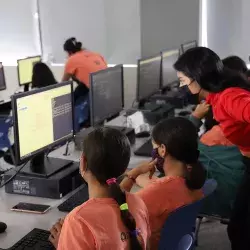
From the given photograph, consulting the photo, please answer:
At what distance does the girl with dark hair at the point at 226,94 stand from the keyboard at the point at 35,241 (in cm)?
97

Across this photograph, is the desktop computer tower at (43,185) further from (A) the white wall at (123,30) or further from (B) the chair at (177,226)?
(A) the white wall at (123,30)

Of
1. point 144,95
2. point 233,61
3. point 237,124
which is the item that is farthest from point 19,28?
point 237,124

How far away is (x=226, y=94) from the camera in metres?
2.02

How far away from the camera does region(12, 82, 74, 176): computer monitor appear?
197 centimetres

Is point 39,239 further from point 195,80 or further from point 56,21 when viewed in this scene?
point 56,21

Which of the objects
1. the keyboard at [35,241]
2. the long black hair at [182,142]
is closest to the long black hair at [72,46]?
the long black hair at [182,142]

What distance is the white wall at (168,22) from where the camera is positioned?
501cm

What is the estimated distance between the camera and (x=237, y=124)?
6.99ft

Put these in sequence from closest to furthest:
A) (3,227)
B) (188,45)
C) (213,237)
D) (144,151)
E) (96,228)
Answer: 1. (96,228)
2. (3,227)
3. (144,151)
4. (213,237)
5. (188,45)

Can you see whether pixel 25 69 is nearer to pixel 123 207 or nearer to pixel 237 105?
pixel 237 105

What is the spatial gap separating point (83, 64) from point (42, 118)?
283 cm

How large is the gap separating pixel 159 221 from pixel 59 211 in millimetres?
440

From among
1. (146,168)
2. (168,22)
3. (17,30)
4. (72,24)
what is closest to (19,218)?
(146,168)

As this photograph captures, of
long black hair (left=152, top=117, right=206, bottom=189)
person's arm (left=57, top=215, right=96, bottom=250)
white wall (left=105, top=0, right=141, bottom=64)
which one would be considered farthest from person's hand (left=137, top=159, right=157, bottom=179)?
white wall (left=105, top=0, right=141, bottom=64)
